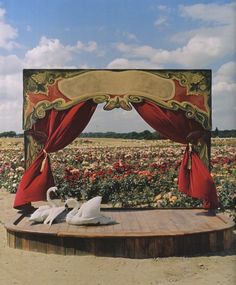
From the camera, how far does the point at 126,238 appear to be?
7195 mm

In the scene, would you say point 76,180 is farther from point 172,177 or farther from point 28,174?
point 28,174

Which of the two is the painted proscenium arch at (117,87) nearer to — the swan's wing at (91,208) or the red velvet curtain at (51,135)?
the red velvet curtain at (51,135)

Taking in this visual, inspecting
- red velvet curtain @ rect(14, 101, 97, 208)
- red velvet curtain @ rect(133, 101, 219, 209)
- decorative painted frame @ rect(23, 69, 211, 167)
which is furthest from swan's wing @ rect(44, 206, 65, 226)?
red velvet curtain @ rect(133, 101, 219, 209)

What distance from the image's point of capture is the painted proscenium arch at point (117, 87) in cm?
898

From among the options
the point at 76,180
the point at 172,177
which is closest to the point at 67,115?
the point at 76,180

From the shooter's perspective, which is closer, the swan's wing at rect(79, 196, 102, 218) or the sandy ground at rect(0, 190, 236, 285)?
the sandy ground at rect(0, 190, 236, 285)

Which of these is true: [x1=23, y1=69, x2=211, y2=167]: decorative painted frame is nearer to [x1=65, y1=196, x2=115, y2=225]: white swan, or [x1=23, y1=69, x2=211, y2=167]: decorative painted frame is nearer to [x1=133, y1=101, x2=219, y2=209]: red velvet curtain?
[x1=133, y1=101, x2=219, y2=209]: red velvet curtain

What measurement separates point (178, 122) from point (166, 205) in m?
2.34

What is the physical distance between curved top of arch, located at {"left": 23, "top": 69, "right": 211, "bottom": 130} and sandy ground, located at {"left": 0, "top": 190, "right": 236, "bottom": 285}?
2.66m

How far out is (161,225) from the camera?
26.2 feet

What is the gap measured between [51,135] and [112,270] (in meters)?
3.08

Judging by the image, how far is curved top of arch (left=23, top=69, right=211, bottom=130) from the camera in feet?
29.5

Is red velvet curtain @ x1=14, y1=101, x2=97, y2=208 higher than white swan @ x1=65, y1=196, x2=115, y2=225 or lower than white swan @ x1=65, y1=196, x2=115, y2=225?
higher

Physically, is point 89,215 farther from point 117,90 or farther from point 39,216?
point 117,90
